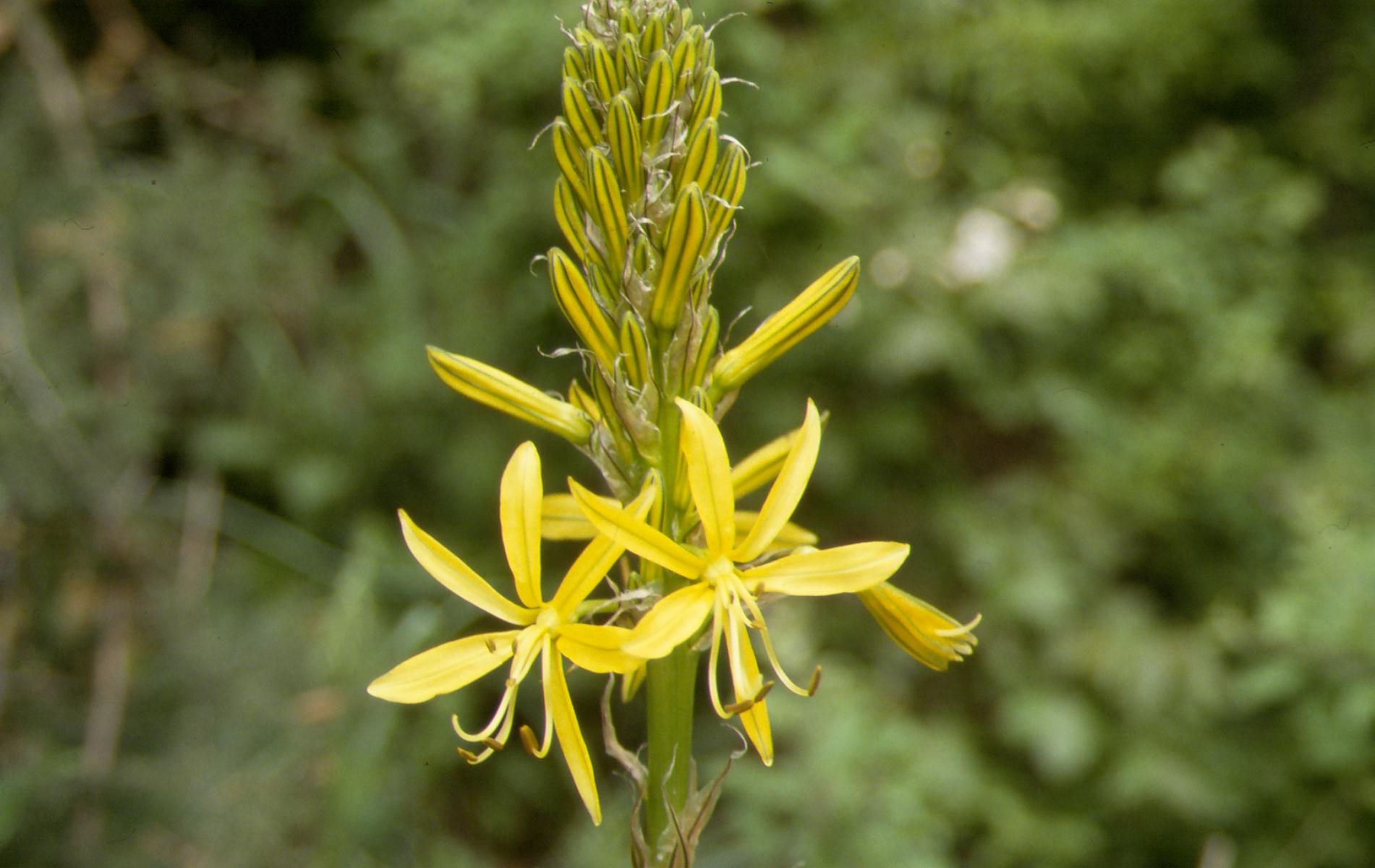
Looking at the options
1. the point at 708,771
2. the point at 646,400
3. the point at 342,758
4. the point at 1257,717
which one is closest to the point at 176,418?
the point at 342,758

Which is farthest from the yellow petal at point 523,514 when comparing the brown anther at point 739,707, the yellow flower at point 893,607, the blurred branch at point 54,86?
the blurred branch at point 54,86

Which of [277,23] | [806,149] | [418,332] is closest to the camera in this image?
[806,149]

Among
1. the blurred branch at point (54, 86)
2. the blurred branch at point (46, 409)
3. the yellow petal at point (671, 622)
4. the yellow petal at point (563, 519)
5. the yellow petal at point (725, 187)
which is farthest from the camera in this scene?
the blurred branch at point (54, 86)

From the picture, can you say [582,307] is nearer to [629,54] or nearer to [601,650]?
[629,54]

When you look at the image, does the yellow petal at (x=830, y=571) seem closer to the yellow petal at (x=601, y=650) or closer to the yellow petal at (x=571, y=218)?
the yellow petal at (x=601, y=650)

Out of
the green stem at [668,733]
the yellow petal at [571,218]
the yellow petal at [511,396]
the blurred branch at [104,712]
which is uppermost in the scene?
the yellow petal at [571,218]

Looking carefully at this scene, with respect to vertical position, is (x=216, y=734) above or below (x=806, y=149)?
below

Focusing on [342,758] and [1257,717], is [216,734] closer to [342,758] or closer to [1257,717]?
[342,758]
